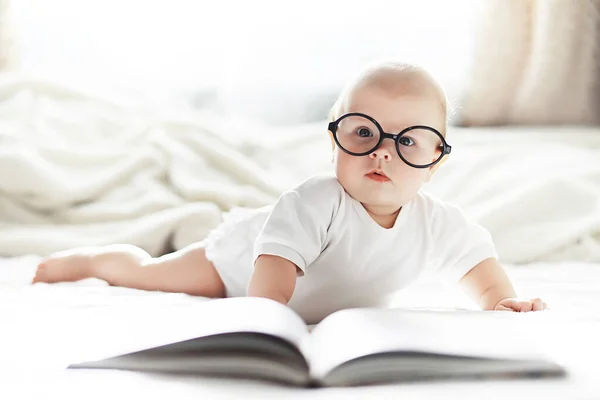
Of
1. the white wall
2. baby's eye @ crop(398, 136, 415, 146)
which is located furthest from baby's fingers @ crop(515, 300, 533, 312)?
the white wall

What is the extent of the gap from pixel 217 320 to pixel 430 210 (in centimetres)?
50

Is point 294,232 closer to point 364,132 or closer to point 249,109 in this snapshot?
point 364,132

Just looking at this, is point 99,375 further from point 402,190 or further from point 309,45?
point 309,45

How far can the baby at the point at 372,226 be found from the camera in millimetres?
876

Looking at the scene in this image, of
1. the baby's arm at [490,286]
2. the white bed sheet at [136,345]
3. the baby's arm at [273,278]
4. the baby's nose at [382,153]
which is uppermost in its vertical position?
the baby's nose at [382,153]

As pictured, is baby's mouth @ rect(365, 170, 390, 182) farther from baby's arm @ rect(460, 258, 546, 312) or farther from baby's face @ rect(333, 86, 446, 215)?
baby's arm @ rect(460, 258, 546, 312)

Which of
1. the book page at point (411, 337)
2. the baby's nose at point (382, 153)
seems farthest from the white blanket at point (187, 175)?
the book page at point (411, 337)

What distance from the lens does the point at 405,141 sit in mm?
902

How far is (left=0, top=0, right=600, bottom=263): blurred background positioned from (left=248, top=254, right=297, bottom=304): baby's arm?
0.56m

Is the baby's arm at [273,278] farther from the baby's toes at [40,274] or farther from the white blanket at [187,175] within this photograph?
the white blanket at [187,175]

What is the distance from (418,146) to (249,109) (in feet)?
3.82

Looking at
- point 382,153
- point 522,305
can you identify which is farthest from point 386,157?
point 522,305

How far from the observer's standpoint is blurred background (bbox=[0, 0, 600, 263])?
4.80 feet

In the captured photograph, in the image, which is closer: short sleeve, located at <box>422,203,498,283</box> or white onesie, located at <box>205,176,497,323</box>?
white onesie, located at <box>205,176,497,323</box>
